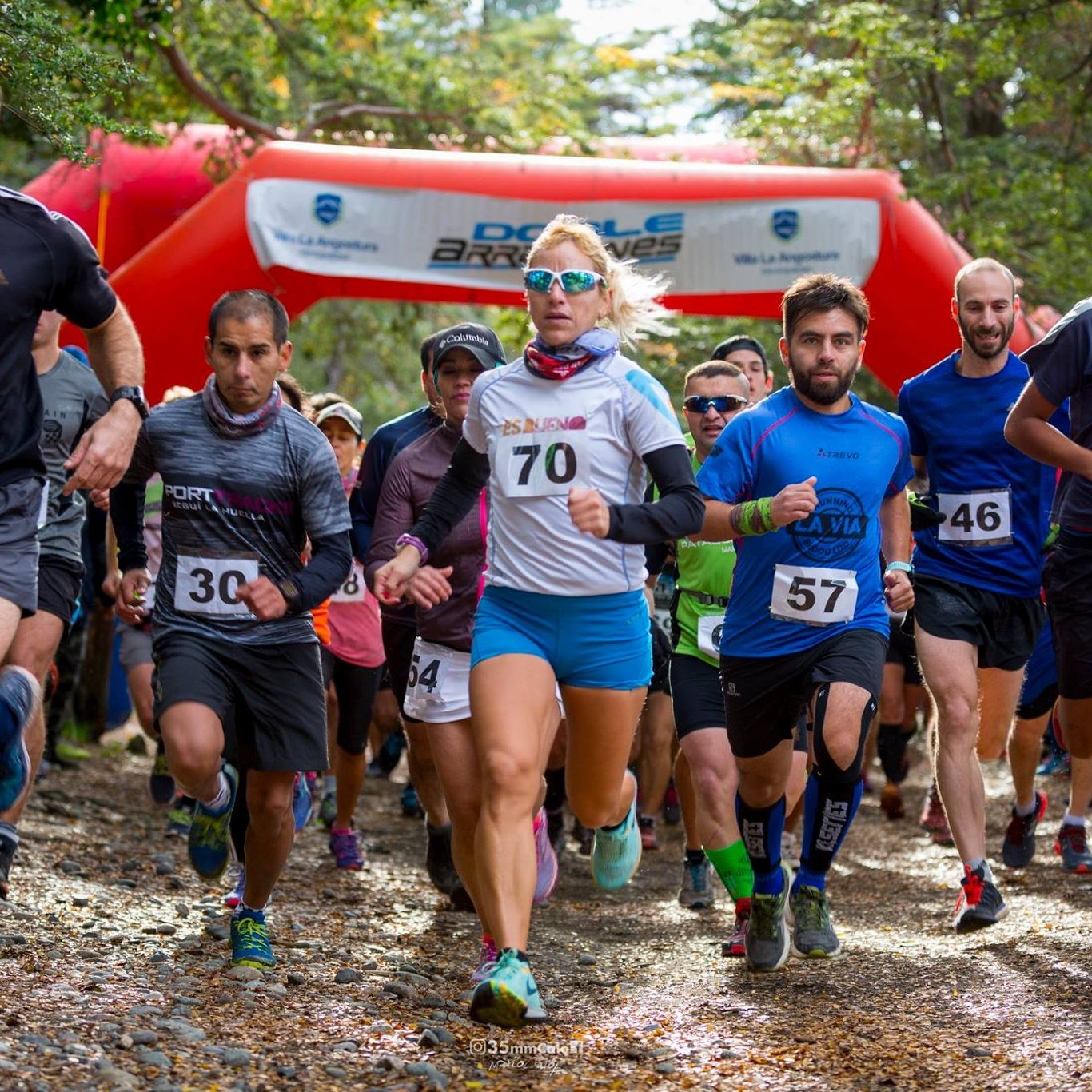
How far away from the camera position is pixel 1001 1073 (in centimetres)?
412

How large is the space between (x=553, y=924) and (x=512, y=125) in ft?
34.4

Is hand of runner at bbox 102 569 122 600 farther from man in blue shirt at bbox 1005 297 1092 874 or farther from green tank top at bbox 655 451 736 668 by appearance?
man in blue shirt at bbox 1005 297 1092 874

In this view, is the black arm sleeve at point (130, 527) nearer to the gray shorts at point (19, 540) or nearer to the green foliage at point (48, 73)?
the green foliage at point (48, 73)

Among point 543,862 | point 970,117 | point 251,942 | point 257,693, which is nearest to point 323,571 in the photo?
point 257,693

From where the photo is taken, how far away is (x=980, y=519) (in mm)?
6543

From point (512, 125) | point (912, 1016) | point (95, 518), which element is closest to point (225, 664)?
point (912, 1016)

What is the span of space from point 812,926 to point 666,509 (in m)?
1.77

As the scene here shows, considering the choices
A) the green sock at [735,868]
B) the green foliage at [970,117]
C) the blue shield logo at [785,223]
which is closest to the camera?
the green sock at [735,868]

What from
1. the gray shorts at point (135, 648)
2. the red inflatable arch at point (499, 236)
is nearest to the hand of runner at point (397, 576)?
the gray shorts at point (135, 648)

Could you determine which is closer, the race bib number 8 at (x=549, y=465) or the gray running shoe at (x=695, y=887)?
the race bib number 8 at (x=549, y=465)

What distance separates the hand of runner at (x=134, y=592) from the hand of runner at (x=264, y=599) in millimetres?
1111

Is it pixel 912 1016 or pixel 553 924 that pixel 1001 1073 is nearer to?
pixel 912 1016

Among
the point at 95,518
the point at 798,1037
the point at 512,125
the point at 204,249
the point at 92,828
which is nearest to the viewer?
the point at 798,1037

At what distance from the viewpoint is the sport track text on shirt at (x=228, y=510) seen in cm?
502
